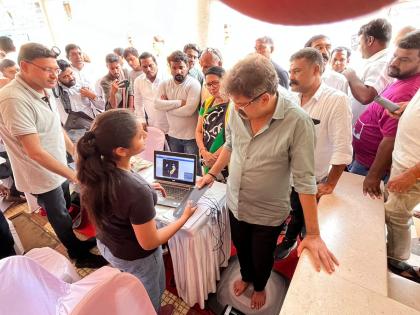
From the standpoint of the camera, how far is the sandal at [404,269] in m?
1.49

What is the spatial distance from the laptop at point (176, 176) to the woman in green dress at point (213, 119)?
30 cm

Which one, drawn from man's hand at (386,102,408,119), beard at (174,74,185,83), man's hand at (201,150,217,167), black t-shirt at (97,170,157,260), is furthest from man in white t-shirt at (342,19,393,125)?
black t-shirt at (97,170,157,260)

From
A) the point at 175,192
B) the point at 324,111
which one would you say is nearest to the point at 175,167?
the point at 175,192

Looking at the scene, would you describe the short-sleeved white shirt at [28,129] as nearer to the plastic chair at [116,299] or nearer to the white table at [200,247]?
the white table at [200,247]

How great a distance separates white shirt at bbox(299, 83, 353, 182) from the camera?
1.17 metres

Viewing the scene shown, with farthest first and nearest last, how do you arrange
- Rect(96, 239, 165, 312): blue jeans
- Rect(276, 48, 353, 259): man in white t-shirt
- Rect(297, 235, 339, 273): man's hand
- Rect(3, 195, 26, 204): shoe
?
1. Rect(3, 195, 26, 204): shoe
2. Rect(276, 48, 353, 259): man in white t-shirt
3. Rect(96, 239, 165, 312): blue jeans
4. Rect(297, 235, 339, 273): man's hand

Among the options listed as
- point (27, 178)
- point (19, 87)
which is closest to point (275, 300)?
point (27, 178)

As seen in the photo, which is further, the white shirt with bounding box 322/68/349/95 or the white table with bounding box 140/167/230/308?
the white shirt with bounding box 322/68/349/95

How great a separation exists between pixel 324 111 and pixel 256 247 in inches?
31.2

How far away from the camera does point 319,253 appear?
0.83m

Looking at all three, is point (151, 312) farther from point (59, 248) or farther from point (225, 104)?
point (59, 248)

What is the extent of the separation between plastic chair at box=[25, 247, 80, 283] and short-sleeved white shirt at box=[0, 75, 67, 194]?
0.40 m

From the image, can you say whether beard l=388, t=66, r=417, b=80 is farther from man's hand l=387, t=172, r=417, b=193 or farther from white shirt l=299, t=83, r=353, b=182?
man's hand l=387, t=172, r=417, b=193

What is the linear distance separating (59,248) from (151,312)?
5.42 feet
